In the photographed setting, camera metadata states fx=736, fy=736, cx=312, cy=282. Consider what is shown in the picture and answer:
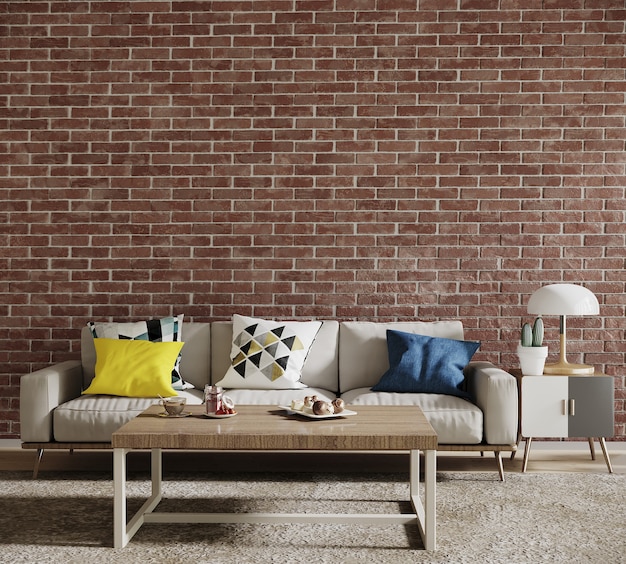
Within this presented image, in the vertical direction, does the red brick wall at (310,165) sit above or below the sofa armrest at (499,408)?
above

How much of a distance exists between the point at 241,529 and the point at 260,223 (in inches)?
85.0

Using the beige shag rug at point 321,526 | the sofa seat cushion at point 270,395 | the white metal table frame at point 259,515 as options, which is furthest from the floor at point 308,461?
the white metal table frame at point 259,515

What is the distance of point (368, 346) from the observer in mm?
4332

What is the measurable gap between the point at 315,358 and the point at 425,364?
666 mm

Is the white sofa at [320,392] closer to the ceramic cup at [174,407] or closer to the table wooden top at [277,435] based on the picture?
the table wooden top at [277,435]

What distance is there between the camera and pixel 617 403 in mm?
4586

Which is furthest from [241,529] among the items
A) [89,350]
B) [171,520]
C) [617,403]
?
[617,403]

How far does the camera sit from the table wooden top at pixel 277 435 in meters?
2.78

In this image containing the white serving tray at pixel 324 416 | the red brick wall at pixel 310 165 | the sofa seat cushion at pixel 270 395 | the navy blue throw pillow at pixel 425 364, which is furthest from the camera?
the red brick wall at pixel 310 165

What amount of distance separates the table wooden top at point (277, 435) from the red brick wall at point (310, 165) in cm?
171

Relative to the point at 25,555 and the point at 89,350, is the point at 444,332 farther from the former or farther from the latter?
the point at 25,555

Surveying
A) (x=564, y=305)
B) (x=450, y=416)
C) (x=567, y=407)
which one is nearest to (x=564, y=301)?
(x=564, y=305)

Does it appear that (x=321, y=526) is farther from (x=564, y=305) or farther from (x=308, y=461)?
(x=564, y=305)

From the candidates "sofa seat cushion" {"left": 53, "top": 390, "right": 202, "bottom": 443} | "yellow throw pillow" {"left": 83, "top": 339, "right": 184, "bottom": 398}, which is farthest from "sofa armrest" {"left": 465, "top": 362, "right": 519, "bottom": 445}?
"sofa seat cushion" {"left": 53, "top": 390, "right": 202, "bottom": 443}
